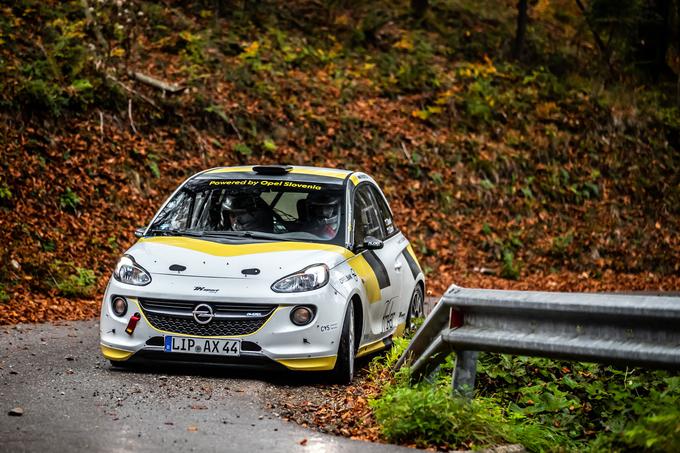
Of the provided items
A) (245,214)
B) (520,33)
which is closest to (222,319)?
(245,214)

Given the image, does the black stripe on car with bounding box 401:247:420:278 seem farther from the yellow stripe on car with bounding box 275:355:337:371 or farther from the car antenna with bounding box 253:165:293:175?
the yellow stripe on car with bounding box 275:355:337:371

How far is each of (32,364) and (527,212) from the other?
1486 centimetres

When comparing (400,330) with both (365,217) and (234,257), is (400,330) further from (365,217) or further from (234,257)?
(234,257)

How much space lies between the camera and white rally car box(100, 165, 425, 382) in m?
8.19

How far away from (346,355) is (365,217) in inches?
84.1

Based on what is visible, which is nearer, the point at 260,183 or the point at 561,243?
the point at 260,183

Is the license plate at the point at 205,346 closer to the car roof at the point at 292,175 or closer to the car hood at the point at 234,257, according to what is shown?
the car hood at the point at 234,257

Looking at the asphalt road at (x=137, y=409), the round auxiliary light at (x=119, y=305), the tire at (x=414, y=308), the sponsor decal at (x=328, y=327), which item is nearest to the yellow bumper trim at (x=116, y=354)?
the asphalt road at (x=137, y=409)

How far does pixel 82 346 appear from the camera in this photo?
1024 centimetres

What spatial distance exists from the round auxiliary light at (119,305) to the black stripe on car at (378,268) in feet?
7.94

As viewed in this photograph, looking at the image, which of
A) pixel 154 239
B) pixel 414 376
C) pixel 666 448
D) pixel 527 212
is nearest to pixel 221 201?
pixel 154 239

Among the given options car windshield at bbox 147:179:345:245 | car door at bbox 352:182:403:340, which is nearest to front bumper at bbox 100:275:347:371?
car door at bbox 352:182:403:340

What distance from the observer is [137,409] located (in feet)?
23.4

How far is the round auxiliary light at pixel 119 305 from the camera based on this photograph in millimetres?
8469
